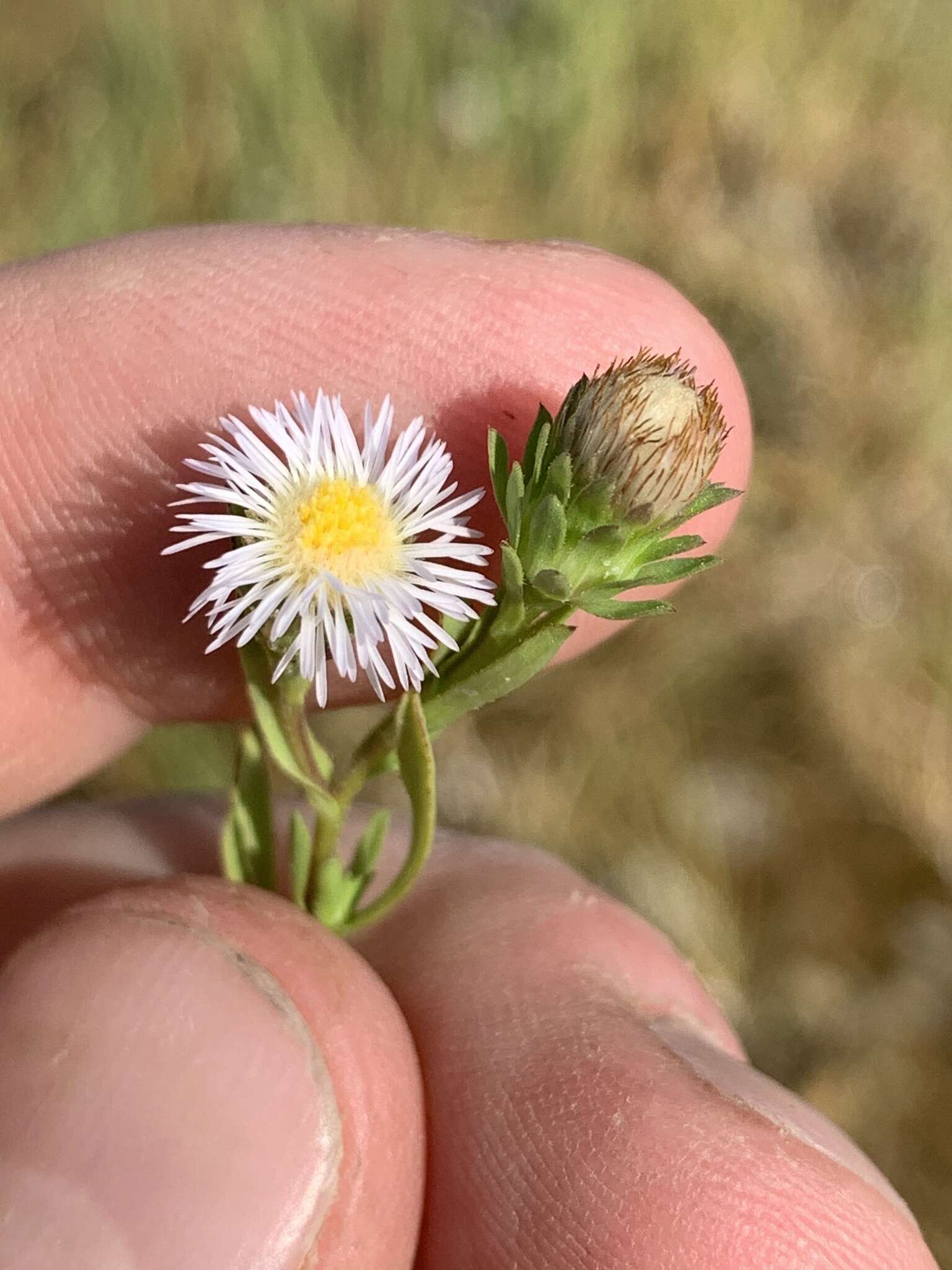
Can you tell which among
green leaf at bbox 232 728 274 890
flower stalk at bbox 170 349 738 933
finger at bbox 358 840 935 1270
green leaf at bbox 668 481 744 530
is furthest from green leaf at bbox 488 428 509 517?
finger at bbox 358 840 935 1270

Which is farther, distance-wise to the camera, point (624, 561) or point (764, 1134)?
point (764, 1134)

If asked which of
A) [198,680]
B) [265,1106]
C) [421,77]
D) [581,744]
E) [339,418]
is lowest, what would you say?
[581,744]

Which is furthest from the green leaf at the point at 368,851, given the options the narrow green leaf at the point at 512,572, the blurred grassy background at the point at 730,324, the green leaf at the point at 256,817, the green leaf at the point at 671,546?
the blurred grassy background at the point at 730,324

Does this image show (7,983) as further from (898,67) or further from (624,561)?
(898,67)

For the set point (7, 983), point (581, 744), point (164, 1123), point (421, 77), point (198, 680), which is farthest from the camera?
point (421, 77)

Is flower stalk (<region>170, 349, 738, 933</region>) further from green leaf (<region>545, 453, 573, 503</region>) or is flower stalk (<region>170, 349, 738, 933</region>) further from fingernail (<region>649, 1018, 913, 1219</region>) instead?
fingernail (<region>649, 1018, 913, 1219</region>)

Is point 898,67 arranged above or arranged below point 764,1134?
above

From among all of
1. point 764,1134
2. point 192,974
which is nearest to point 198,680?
point 192,974
